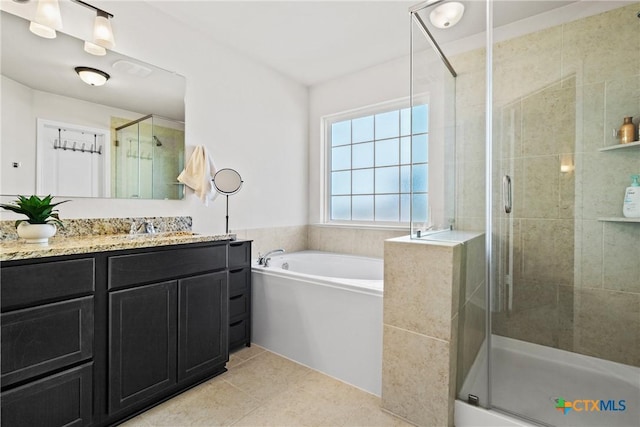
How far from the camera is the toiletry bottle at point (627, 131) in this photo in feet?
5.71

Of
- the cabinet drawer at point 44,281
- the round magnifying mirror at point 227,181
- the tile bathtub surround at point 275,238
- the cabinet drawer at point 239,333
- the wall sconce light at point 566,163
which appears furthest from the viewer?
the tile bathtub surround at point 275,238

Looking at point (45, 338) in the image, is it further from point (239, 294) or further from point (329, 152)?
point (329, 152)

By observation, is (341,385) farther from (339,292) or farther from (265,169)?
(265,169)

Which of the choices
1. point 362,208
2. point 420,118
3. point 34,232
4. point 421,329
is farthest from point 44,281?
point 362,208

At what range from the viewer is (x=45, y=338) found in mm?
1217

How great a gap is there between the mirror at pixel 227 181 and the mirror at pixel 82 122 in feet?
0.92

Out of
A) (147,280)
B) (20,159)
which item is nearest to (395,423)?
(147,280)

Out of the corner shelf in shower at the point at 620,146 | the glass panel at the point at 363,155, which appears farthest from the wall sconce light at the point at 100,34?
the corner shelf in shower at the point at 620,146

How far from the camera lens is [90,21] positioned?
74.3 inches

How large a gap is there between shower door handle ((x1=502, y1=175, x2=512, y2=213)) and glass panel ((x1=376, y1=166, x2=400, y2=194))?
1.20 meters

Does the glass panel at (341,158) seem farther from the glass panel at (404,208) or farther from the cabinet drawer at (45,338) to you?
the cabinet drawer at (45,338)

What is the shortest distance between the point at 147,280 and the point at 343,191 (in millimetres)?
2307

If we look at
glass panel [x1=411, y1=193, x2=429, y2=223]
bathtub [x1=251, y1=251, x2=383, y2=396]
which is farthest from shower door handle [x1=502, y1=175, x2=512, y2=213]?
bathtub [x1=251, y1=251, x2=383, y2=396]

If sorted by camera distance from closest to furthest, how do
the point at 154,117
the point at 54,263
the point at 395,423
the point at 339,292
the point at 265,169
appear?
the point at 54,263 < the point at 395,423 < the point at 339,292 < the point at 154,117 < the point at 265,169
